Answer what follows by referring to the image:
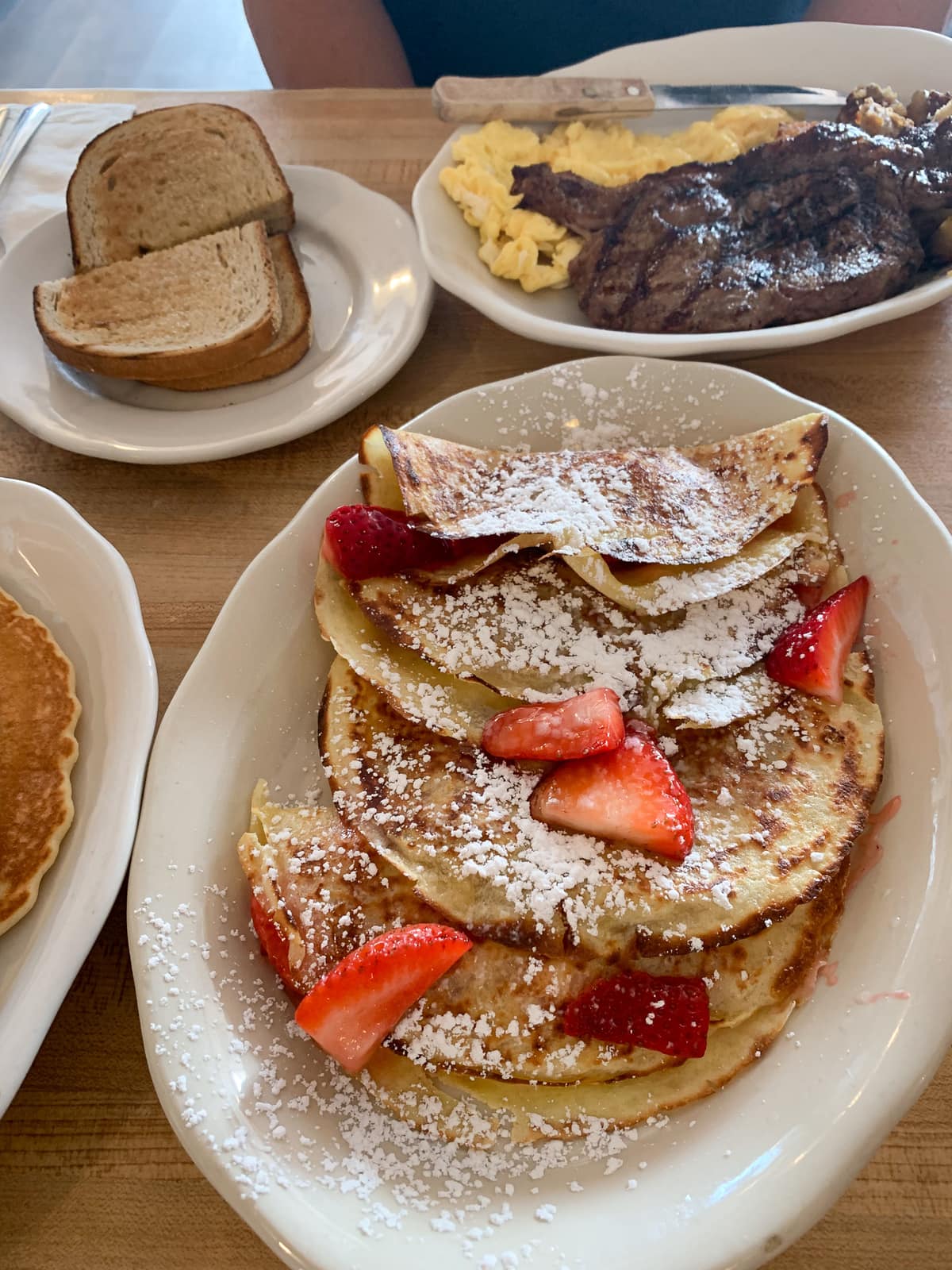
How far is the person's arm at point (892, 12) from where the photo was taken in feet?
7.27

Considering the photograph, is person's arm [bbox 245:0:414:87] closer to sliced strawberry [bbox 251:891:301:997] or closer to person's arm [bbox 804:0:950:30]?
person's arm [bbox 804:0:950:30]

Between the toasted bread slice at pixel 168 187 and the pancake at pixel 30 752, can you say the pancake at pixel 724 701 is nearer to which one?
the pancake at pixel 30 752

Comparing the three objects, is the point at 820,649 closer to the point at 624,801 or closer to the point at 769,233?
the point at 624,801

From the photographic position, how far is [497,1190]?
0.91 m

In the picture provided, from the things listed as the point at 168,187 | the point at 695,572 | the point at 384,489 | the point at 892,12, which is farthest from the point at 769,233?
the point at 168,187

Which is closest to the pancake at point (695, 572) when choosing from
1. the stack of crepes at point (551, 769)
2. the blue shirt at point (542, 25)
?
the stack of crepes at point (551, 769)

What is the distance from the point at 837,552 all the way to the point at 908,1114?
77 cm

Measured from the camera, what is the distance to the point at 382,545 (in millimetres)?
1258

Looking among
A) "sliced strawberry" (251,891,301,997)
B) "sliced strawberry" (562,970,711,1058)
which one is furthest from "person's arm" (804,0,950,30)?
"sliced strawberry" (251,891,301,997)

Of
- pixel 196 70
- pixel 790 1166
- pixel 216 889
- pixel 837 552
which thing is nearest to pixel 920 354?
pixel 837 552

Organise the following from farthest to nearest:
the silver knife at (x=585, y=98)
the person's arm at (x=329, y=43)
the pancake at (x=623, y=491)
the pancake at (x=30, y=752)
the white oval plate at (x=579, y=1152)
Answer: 1. the person's arm at (x=329, y=43)
2. the silver knife at (x=585, y=98)
3. the pancake at (x=623, y=491)
4. the pancake at (x=30, y=752)
5. the white oval plate at (x=579, y=1152)

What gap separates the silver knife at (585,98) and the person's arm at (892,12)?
1.56ft

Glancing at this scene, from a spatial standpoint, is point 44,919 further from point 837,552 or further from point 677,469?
point 837,552

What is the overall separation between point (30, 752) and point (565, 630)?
78cm
